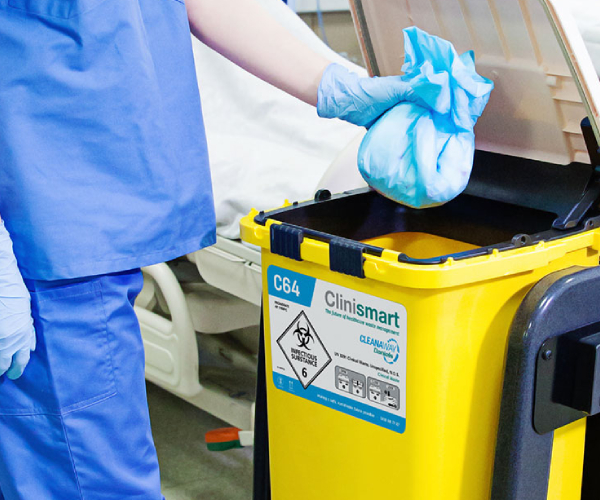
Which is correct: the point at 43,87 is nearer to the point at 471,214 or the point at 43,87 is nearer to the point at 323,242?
the point at 323,242

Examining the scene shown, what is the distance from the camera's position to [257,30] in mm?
1438

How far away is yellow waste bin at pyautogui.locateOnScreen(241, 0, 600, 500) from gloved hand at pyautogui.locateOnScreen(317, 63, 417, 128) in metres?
→ 0.18

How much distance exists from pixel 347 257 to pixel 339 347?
0.55ft

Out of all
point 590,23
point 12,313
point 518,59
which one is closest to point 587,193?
point 518,59

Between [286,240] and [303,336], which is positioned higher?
[286,240]

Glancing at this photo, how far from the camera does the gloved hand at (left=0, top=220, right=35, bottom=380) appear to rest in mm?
1230

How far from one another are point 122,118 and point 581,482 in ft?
3.33

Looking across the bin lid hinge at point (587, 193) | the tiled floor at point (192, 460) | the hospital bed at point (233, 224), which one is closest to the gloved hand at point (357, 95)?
the bin lid hinge at point (587, 193)

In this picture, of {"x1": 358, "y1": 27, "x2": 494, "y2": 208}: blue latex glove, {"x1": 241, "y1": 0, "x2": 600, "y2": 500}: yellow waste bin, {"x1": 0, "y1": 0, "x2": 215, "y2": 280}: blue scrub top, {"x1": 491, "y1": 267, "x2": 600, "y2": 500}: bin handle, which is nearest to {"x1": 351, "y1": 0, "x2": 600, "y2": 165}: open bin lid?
{"x1": 241, "y1": 0, "x2": 600, "y2": 500}: yellow waste bin

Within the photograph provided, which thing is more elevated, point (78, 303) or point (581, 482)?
point (78, 303)

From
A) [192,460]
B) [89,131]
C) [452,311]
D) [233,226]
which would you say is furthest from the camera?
[192,460]

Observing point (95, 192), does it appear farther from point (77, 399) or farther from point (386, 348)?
point (386, 348)

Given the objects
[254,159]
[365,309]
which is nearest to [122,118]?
[365,309]

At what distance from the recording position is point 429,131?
121 centimetres
